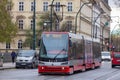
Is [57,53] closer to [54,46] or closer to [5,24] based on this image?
[54,46]

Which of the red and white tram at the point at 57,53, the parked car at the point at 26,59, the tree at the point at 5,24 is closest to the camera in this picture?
the red and white tram at the point at 57,53

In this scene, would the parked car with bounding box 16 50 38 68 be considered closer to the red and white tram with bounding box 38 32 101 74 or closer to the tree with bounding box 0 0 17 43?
the tree with bounding box 0 0 17 43

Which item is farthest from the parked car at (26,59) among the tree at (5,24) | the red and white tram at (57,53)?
the red and white tram at (57,53)

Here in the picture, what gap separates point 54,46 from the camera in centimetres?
3469

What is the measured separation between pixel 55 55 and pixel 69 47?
136 cm

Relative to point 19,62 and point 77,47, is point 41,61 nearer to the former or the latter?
point 77,47

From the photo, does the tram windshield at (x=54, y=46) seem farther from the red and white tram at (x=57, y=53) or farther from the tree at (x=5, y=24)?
the tree at (x=5, y=24)

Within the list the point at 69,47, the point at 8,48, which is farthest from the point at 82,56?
the point at 8,48

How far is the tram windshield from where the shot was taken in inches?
1351

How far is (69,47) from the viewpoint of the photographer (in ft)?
115

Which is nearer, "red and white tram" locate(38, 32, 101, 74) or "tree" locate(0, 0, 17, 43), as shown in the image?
"red and white tram" locate(38, 32, 101, 74)

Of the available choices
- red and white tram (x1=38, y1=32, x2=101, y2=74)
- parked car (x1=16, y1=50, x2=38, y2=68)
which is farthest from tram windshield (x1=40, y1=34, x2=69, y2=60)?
parked car (x1=16, y1=50, x2=38, y2=68)

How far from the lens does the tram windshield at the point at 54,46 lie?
113 feet

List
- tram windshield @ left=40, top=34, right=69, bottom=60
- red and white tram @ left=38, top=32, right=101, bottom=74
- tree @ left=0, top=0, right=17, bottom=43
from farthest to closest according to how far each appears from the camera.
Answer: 1. tree @ left=0, top=0, right=17, bottom=43
2. tram windshield @ left=40, top=34, right=69, bottom=60
3. red and white tram @ left=38, top=32, right=101, bottom=74
